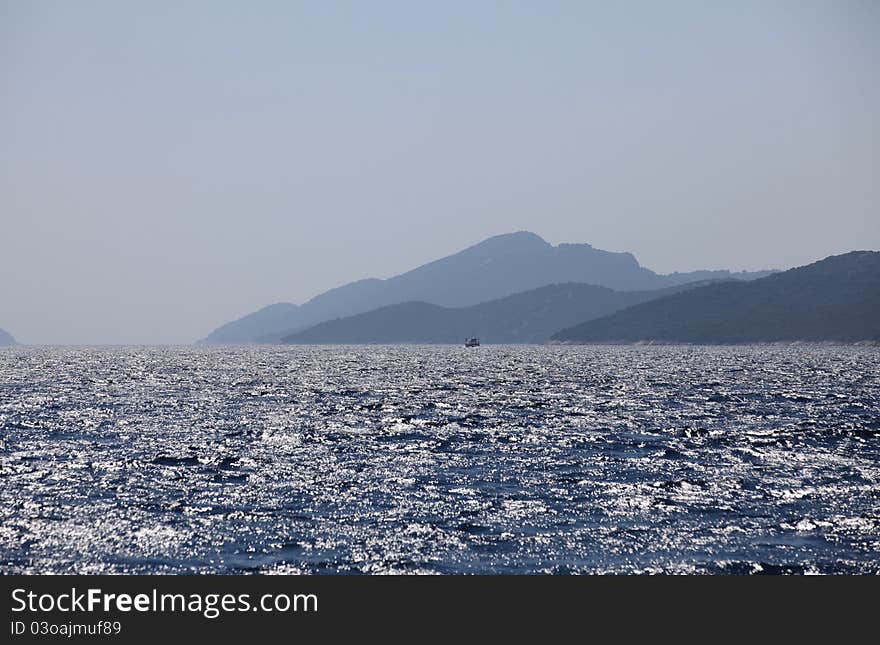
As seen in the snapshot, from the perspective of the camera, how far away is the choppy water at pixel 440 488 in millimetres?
30672

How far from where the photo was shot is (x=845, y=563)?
2956 cm

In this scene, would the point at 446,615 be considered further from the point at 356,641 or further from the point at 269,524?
the point at 269,524

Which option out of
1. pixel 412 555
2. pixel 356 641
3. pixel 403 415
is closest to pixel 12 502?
pixel 412 555

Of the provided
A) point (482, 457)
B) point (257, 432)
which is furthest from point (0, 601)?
point (257, 432)

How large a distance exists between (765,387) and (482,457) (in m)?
75.6

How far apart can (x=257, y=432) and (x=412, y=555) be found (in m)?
39.3

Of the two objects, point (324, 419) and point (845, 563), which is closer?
point (845, 563)

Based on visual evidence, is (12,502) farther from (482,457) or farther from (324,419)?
(324,419)

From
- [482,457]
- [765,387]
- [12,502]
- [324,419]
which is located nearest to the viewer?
[12,502]

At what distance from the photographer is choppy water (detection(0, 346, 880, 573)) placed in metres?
30.7

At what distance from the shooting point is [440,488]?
43.8 meters

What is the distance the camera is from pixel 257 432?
67.7 meters

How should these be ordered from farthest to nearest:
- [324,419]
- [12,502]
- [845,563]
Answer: [324,419] → [12,502] → [845,563]

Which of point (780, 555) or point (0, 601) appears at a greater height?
point (0, 601)
